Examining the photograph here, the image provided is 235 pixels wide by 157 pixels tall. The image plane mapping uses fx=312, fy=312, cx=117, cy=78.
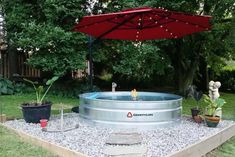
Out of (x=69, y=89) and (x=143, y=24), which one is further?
(x=69, y=89)

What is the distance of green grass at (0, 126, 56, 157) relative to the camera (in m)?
4.77

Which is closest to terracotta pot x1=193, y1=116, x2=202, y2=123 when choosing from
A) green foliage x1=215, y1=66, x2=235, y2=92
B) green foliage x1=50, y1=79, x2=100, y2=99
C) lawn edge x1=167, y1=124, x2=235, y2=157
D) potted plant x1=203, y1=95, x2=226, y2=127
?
potted plant x1=203, y1=95, x2=226, y2=127

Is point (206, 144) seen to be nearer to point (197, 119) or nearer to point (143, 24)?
point (197, 119)

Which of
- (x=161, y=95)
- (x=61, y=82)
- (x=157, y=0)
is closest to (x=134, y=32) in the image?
(x=161, y=95)

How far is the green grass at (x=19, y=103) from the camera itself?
26.0 feet

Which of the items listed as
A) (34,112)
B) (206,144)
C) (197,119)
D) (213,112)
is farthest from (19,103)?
(206,144)

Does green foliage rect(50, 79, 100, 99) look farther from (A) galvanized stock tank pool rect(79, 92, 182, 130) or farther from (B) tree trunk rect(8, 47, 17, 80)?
(A) galvanized stock tank pool rect(79, 92, 182, 130)

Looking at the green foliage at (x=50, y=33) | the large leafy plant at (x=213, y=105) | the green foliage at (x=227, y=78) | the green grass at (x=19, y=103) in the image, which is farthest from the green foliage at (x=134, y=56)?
the green foliage at (x=227, y=78)

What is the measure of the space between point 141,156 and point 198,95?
10.6ft

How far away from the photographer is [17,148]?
507cm

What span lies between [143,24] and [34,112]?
10.2ft

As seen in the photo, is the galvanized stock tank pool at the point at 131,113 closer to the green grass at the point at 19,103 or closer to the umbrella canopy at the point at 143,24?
the umbrella canopy at the point at 143,24

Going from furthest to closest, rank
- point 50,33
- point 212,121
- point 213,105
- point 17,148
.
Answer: point 50,33 → point 213,105 → point 212,121 → point 17,148

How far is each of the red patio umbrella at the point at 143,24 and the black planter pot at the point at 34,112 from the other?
1.95 meters
